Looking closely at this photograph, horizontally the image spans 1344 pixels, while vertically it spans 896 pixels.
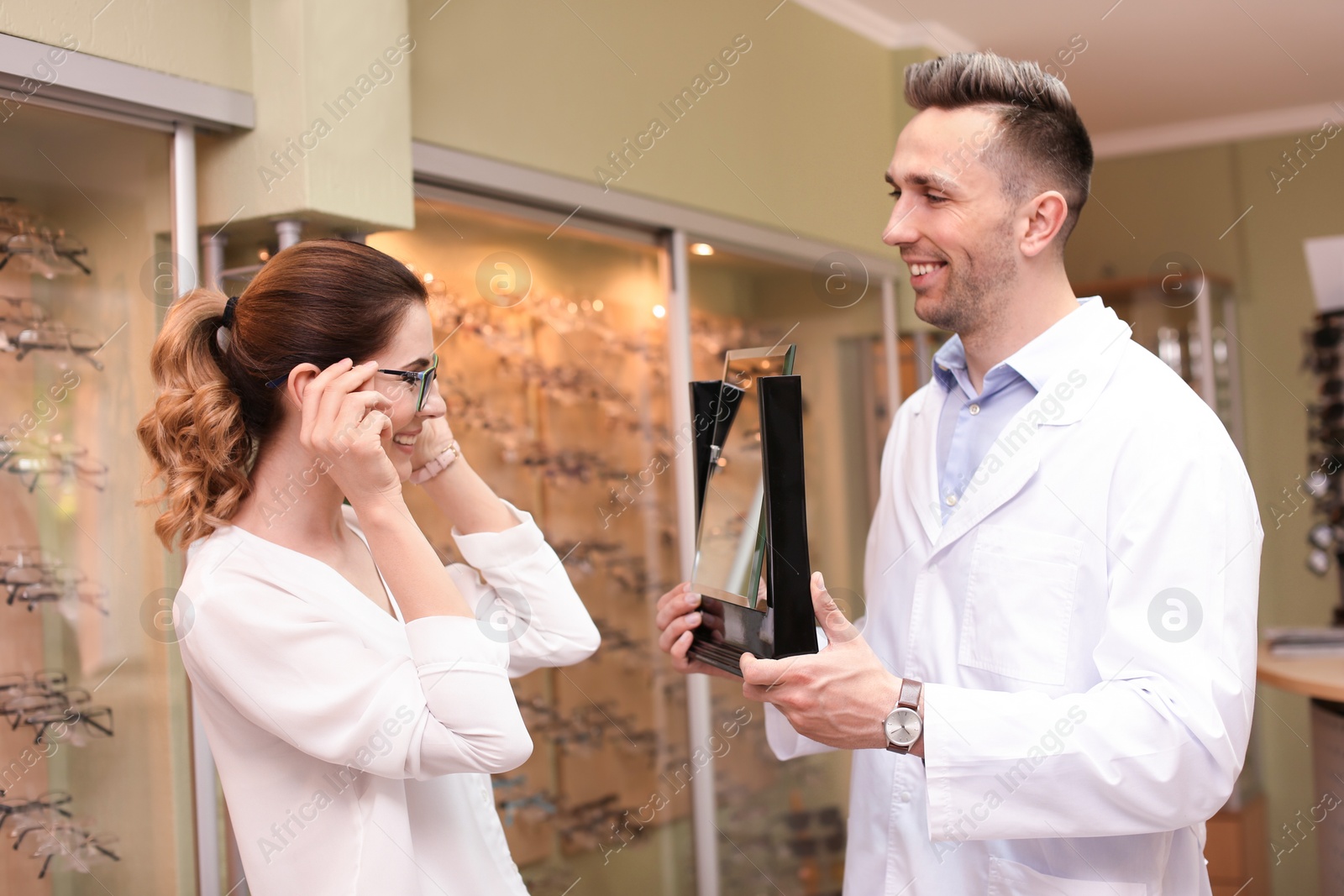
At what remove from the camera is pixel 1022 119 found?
1.66 meters

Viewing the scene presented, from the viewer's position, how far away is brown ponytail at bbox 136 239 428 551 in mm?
1406

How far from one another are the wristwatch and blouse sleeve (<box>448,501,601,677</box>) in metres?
0.57

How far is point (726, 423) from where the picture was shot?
153 cm

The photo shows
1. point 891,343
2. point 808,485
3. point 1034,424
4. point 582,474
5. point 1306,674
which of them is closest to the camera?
point 1034,424

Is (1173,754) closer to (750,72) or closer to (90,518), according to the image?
(90,518)

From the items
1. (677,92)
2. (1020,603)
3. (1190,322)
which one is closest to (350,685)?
(1020,603)

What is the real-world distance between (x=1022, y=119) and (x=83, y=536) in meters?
1.85

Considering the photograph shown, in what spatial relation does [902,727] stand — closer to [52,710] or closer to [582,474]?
[52,710]

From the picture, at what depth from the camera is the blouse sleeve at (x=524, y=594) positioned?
1.72 meters

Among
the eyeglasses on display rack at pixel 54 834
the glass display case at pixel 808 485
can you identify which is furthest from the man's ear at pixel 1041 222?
the eyeglasses on display rack at pixel 54 834

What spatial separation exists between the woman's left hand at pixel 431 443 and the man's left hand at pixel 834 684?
61 centimetres

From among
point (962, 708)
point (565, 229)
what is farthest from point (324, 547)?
point (565, 229)

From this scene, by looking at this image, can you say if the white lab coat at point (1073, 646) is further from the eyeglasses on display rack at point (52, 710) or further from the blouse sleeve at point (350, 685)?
the eyeglasses on display rack at point (52, 710)

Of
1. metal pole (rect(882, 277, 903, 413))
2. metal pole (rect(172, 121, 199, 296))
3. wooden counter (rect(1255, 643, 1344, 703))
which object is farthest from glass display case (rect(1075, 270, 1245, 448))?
metal pole (rect(172, 121, 199, 296))
